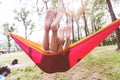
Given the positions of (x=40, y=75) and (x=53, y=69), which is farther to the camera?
(x=40, y=75)

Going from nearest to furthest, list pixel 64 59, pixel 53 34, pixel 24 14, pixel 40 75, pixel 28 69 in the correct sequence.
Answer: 1. pixel 53 34
2. pixel 64 59
3. pixel 40 75
4. pixel 28 69
5. pixel 24 14

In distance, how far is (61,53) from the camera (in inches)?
119

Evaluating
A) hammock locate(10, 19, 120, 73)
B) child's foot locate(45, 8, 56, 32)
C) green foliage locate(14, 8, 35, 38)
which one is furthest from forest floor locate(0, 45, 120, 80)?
green foliage locate(14, 8, 35, 38)

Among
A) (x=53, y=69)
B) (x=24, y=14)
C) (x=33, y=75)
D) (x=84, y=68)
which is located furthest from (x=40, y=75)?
(x=24, y=14)

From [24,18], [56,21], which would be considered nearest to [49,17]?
[56,21]

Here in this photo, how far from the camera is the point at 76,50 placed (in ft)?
10.6

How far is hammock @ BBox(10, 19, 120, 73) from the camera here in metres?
3.04

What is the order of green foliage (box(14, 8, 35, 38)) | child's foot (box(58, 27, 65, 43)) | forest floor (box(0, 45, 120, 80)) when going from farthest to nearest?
green foliage (box(14, 8, 35, 38)) → forest floor (box(0, 45, 120, 80)) → child's foot (box(58, 27, 65, 43))

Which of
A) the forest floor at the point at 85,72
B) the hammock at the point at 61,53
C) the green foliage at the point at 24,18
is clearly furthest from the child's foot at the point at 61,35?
the green foliage at the point at 24,18

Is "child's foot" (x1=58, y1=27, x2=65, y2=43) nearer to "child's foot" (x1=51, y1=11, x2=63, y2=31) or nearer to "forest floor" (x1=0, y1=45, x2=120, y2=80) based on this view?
"child's foot" (x1=51, y1=11, x2=63, y2=31)

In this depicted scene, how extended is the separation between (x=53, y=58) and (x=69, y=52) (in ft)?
0.93

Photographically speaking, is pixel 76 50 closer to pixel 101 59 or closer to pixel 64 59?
pixel 64 59

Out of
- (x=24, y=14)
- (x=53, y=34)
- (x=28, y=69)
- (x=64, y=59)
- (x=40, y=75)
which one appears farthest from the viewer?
(x=24, y=14)

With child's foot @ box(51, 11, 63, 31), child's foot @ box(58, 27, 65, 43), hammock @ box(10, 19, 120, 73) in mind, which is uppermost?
child's foot @ box(51, 11, 63, 31)
